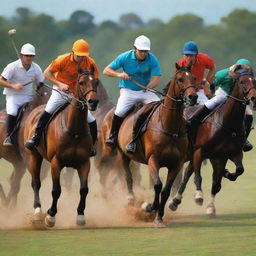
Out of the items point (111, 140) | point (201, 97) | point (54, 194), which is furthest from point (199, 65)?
point (54, 194)

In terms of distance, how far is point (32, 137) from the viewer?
1434 cm

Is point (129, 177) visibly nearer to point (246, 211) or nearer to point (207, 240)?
point (246, 211)

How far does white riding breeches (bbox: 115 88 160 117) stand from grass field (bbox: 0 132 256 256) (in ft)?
4.83

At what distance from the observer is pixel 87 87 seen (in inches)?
514

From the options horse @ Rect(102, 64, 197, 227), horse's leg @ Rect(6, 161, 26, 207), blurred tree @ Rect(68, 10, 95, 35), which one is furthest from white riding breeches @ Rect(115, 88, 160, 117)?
blurred tree @ Rect(68, 10, 95, 35)

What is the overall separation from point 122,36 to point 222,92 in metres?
26.3

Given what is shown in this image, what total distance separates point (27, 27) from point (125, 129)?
76.7 ft

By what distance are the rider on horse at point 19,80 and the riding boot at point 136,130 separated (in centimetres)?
233

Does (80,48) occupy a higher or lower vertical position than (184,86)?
higher

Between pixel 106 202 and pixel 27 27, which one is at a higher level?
pixel 27 27

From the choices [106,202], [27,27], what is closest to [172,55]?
[27,27]

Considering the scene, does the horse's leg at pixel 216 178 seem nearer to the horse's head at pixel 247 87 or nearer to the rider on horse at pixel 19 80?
the horse's head at pixel 247 87

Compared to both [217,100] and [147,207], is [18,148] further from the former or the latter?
[217,100]

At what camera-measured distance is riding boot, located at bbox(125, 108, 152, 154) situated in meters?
14.4
